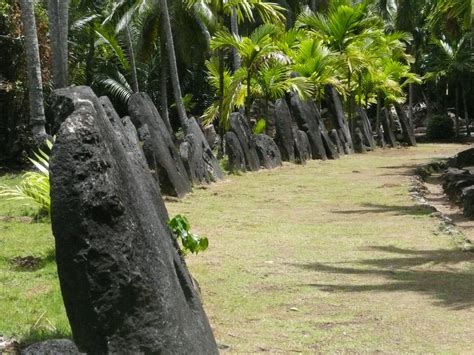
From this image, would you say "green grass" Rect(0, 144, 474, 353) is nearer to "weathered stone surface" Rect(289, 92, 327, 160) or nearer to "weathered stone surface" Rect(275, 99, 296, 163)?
"weathered stone surface" Rect(275, 99, 296, 163)

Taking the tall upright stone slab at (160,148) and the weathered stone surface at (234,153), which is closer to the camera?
the tall upright stone slab at (160,148)

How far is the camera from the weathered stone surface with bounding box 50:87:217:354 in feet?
12.1

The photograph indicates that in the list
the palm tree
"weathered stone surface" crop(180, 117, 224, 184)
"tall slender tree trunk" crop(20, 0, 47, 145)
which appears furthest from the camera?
the palm tree

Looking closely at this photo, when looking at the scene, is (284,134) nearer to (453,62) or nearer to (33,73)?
(33,73)

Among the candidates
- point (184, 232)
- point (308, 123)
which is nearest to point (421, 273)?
point (184, 232)

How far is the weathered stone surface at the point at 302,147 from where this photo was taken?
22516 millimetres

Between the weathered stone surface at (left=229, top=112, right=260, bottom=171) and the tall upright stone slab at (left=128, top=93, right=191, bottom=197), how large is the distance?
17.1 feet

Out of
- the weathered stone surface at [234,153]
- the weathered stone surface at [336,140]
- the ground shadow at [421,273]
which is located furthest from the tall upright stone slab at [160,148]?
the weathered stone surface at [336,140]

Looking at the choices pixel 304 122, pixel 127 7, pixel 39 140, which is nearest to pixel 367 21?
pixel 304 122

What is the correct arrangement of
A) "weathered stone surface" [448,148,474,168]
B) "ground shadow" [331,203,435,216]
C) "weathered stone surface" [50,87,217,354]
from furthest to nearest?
1. "weathered stone surface" [448,148,474,168]
2. "ground shadow" [331,203,435,216]
3. "weathered stone surface" [50,87,217,354]

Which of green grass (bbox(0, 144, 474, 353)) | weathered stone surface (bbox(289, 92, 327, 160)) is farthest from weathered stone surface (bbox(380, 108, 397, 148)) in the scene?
green grass (bbox(0, 144, 474, 353))

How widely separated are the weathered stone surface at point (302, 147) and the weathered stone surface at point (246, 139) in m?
2.67

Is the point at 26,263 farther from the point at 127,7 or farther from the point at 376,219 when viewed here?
the point at 127,7

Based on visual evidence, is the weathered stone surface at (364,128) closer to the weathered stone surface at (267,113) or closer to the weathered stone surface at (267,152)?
the weathered stone surface at (267,113)
